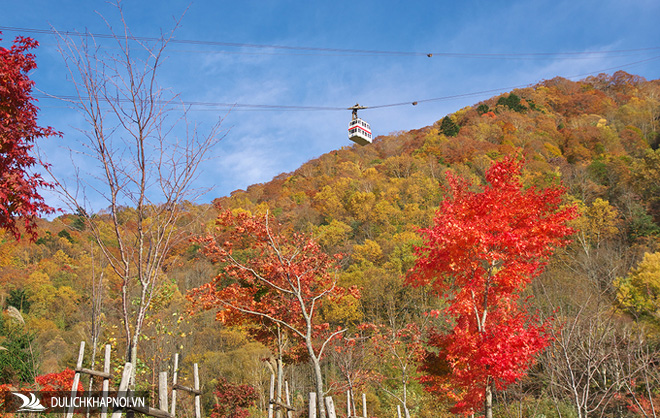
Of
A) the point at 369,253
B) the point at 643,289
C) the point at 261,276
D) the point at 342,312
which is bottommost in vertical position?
the point at 261,276

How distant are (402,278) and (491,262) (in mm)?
19219

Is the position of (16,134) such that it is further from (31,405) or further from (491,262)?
(491,262)

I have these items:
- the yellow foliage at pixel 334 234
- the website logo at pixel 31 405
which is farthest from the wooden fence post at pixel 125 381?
the yellow foliage at pixel 334 234

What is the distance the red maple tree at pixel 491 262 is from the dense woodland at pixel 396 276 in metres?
0.53

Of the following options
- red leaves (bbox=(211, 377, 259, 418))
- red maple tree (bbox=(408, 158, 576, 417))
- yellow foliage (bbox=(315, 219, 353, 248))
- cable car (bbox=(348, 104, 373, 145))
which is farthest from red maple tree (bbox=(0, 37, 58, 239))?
yellow foliage (bbox=(315, 219, 353, 248))

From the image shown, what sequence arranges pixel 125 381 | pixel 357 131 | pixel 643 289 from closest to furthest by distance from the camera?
pixel 125 381
pixel 357 131
pixel 643 289

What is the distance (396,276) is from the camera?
27.6 metres

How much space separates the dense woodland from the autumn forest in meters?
0.15

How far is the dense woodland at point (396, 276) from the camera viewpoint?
10234 millimetres

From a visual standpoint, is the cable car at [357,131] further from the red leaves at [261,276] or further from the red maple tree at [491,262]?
the red maple tree at [491,262]

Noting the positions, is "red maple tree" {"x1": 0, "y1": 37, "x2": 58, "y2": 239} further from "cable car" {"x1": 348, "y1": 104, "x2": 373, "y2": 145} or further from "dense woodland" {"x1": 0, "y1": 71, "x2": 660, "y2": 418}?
"cable car" {"x1": 348, "y1": 104, "x2": 373, "y2": 145}

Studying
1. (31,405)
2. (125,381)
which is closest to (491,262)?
(125,381)

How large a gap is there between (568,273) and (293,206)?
3059 centimetres

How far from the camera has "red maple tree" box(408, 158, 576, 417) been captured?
7.74m
